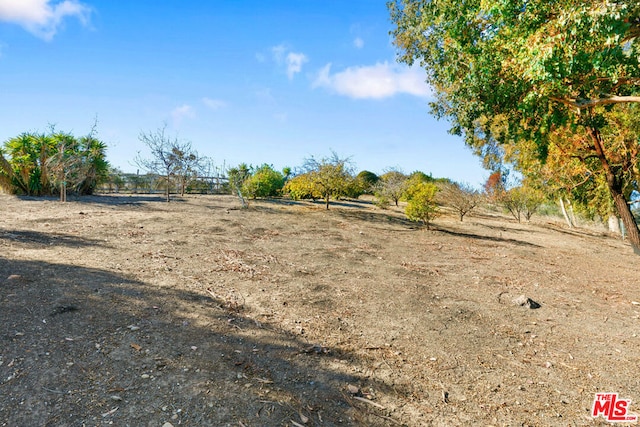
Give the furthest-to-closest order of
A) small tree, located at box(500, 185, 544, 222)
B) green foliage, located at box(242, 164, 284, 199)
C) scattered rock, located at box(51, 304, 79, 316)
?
green foliage, located at box(242, 164, 284, 199) < small tree, located at box(500, 185, 544, 222) < scattered rock, located at box(51, 304, 79, 316)

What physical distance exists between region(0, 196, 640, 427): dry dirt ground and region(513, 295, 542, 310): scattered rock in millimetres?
82

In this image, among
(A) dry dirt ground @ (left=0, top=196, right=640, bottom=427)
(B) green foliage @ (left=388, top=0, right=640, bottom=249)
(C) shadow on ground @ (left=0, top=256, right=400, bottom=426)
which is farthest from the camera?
(B) green foliage @ (left=388, top=0, right=640, bottom=249)

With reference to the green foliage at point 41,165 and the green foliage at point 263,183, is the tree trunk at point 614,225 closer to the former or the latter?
the green foliage at point 263,183

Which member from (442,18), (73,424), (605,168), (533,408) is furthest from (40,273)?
(605,168)

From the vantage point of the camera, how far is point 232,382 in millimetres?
3098

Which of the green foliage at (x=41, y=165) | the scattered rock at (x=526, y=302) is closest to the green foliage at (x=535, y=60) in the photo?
the scattered rock at (x=526, y=302)

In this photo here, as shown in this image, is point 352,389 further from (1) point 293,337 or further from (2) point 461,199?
(2) point 461,199

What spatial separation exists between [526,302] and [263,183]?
16982 mm

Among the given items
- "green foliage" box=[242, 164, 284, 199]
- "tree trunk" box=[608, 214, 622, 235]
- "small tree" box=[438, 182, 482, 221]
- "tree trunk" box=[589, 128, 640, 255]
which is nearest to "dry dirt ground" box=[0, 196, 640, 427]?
"tree trunk" box=[589, 128, 640, 255]

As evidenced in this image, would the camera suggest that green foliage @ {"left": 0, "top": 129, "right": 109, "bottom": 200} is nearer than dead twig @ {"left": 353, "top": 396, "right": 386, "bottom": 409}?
No

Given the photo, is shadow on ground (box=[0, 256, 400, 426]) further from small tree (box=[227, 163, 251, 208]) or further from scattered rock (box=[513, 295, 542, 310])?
small tree (box=[227, 163, 251, 208])

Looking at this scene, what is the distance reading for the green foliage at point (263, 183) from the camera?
19867mm

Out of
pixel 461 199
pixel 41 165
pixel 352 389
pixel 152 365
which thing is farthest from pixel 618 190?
pixel 41 165

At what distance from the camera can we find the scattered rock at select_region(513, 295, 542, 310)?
568 centimetres
